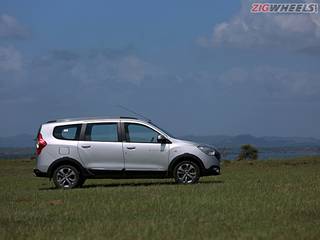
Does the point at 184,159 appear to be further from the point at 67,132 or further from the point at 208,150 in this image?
the point at 67,132

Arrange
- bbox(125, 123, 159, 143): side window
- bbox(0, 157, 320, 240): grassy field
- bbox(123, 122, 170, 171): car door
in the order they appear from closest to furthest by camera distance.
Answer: bbox(0, 157, 320, 240): grassy field → bbox(123, 122, 170, 171): car door → bbox(125, 123, 159, 143): side window

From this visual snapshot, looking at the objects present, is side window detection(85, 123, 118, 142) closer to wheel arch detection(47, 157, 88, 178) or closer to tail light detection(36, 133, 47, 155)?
wheel arch detection(47, 157, 88, 178)

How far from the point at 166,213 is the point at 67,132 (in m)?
6.97

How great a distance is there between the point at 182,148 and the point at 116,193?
3228 mm

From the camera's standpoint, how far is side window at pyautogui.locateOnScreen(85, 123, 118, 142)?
1808 cm

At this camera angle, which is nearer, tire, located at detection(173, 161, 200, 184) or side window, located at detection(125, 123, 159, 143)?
side window, located at detection(125, 123, 159, 143)

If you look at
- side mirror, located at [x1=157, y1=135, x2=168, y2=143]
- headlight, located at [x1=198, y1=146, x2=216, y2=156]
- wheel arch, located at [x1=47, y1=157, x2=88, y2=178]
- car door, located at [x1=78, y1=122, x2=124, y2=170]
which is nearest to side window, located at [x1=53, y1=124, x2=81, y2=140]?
car door, located at [x1=78, y1=122, x2=124, y2=170]

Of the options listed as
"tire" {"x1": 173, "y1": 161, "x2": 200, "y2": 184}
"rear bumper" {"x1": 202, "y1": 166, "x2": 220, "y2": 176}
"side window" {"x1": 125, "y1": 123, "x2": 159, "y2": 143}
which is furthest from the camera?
"rear bumper" {"x1": 202, "y1": 166, "x2": 220, "y2": 176}

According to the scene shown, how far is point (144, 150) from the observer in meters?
18.0

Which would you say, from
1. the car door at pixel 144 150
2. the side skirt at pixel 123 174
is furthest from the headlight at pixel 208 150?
the side skirt at pixel 123 174

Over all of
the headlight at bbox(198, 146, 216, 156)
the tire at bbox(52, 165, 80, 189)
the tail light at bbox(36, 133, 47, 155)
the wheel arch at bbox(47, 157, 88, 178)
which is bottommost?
the tire at bbox(52, 165, 80, 189)

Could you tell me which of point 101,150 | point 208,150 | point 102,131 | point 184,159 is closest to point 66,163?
point 101,150

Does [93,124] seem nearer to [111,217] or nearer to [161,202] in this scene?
[161,202]

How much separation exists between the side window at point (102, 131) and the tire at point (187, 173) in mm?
1864
